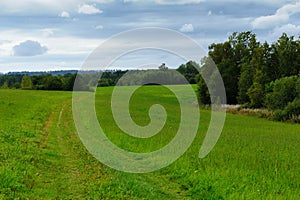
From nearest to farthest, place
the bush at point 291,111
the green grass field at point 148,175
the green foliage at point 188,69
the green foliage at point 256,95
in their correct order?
the green grass field at point 148,175 → the green foliage at point 188,69 → the bush at point 291,111 → the green foliage at point 256,95

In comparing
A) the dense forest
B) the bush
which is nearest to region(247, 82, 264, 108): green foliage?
the dense forest

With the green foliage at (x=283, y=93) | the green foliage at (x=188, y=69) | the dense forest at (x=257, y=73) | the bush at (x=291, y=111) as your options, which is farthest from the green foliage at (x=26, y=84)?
the bush at (x=291, y=111)

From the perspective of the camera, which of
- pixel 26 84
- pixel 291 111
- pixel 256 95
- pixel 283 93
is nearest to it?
pixel 291 111

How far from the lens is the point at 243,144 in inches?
789

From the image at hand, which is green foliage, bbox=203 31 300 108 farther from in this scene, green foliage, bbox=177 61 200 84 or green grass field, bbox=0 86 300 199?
green grass field, bbox=0 86 300 199

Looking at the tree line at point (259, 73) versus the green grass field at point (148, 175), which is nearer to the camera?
the green grass field at point (148, 175)

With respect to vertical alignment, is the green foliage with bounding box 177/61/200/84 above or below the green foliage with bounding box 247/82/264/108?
above

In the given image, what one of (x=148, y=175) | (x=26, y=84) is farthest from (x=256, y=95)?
(x=26, y=84)

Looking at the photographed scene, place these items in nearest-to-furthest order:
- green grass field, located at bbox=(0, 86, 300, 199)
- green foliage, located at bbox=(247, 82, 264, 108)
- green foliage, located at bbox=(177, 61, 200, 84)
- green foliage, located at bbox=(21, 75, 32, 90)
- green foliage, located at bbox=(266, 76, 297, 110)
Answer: green grass field, located at bbox=(0, 86, 300, 199), green foliage, located at bbox=(177, 61, 200, 84), green foliage, located at bbox=(266, 76, 297, 110), green foliage, located at bbox=(247, 82, 264, 108), green foliage, located at bbox=(21, 75, 32, 90)

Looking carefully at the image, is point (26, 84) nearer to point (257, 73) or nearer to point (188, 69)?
point (188, 69)

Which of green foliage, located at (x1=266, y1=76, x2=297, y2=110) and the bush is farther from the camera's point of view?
green foliage, located at (x1=266, y1=76, x2=297, y2=110)

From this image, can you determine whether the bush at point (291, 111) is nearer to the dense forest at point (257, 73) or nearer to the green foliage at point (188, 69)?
the dense forest at point (257, 73)

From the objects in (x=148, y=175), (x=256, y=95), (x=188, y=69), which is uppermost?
(x=188, y=69)

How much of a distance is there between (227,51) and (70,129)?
5289 cm
